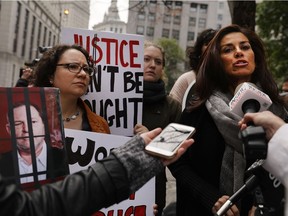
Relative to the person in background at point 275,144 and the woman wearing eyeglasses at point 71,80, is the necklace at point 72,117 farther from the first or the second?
the person in background at point 275,144

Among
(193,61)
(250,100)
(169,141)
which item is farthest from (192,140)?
(193,61)

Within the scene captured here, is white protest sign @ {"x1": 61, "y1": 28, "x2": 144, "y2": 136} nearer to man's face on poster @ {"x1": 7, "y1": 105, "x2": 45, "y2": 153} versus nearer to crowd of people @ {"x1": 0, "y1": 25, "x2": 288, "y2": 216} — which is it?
crowd of people @ {"x1": 0, "y1": 25, "x2": 288, "y2": 216}

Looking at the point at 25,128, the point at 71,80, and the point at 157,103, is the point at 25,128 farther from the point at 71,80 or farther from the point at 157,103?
the point at 157,103

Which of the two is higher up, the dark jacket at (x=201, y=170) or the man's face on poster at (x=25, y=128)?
the man's face on poster at (x=25, y=128)

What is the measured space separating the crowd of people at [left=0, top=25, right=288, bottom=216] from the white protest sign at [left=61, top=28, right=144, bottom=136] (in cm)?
11

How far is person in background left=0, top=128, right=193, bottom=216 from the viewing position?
1.07m

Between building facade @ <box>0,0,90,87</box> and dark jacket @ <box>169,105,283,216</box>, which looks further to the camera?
building facade @ <box>0,0,90,87</box>

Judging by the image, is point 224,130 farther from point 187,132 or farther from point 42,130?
point 42,130

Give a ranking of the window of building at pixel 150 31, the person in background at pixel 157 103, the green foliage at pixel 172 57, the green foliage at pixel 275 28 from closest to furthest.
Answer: the person in background at pixel 157 103 < the green foliage at pixel 275 28 < the green foliage at pixel 172 57 < the window of building at pixel 150 31

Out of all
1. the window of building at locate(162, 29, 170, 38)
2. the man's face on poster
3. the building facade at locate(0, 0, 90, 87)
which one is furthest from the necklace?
the window of building at locate(162, 29, 170, 38)

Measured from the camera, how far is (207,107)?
7.32 ft

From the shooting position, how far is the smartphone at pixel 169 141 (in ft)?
4.13

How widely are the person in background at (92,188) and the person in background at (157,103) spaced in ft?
5.22

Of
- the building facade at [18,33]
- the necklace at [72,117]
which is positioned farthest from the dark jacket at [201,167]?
the building facade at [18,33]
